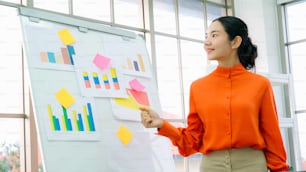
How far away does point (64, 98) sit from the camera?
218 cm

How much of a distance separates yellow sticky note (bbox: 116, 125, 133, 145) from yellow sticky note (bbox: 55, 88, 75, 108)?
11.7 inches

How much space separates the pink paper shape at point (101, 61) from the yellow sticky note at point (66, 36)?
154 millimetres

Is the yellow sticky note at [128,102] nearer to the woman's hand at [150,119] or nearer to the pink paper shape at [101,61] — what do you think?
the pink paper shape at [101,61]

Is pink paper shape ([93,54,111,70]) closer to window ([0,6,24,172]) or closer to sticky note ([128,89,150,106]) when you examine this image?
sticky note ([128,89,150,106])

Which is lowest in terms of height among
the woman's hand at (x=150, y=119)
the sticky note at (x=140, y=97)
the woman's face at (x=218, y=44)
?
the woman's hand at (x=150, y=119)

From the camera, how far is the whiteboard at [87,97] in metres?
2.10

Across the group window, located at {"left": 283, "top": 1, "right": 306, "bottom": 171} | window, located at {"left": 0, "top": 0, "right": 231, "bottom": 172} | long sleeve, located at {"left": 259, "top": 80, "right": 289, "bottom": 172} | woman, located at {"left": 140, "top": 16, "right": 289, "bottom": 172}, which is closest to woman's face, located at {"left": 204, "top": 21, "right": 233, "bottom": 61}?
woman, located at {"left": 140, "top": 16, "right": 289, "bottom": 172}

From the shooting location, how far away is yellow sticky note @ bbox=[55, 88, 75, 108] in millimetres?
2158

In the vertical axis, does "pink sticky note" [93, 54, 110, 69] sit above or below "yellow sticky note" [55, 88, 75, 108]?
above

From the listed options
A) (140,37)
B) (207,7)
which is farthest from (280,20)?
(140,37)

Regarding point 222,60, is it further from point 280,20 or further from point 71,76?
point 280,20

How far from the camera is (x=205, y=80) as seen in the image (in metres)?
2.07

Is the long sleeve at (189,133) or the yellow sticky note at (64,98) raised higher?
the yellow sticky note at (64,98)

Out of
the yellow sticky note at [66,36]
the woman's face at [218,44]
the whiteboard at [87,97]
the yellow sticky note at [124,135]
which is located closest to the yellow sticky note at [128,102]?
the whiteboard at [87,97]
